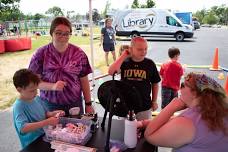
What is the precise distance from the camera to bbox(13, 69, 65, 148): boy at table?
1.92 metres

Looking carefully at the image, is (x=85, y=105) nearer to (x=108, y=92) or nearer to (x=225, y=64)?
(x=108, y=92)

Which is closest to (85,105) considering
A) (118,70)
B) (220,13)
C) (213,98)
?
(118,70)

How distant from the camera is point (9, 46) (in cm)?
1426

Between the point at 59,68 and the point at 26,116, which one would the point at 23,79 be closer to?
the point at 26,116

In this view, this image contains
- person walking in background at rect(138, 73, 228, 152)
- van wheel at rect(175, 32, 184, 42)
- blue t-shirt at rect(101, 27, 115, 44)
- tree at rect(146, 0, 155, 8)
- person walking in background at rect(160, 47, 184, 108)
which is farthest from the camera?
tree at rect(146, 0, 155, 8)

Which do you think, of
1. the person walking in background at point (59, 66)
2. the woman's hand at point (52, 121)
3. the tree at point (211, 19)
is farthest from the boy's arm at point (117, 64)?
the tree at point (211, 19)

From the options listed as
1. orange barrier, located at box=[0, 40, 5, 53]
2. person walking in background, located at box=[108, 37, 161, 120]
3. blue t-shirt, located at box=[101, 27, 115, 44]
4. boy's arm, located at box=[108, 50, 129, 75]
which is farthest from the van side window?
boy's arm, located at box=[108, 50, 129, 75]

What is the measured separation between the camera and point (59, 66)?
2451 mm

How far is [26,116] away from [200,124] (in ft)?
3.97

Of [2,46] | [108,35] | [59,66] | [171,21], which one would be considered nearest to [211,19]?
[171,21]

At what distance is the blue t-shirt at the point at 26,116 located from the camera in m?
1.95

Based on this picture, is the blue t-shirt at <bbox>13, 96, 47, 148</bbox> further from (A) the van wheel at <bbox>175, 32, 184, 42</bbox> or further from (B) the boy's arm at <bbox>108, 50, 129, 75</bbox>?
(A) the van wheel at <bbox>175, 32, 184, 42</bbox>

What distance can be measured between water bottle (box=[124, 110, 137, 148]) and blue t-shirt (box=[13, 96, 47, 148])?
67 centimetres

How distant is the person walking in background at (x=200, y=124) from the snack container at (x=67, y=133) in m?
0.52
